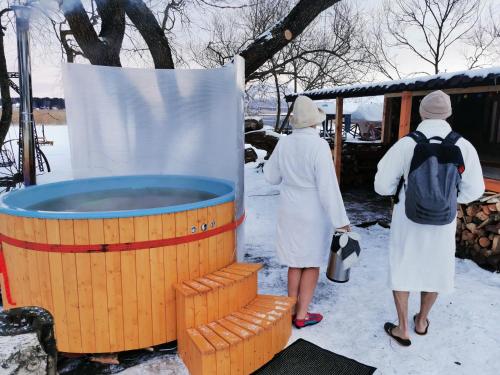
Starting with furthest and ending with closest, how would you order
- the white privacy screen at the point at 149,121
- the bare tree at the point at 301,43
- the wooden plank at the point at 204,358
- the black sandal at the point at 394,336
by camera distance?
1. the bare tree at the point at 301,43
2. the white privacy screen at the point at 149,121
3. the black sandal at the point at 394,336
4. the wooden plank at the point at 204,358

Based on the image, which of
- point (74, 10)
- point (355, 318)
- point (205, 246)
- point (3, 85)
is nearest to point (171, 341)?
point (205, 246)

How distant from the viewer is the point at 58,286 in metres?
2.86

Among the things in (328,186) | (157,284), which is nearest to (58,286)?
(157,284)

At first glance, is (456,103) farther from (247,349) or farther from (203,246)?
(247,349)

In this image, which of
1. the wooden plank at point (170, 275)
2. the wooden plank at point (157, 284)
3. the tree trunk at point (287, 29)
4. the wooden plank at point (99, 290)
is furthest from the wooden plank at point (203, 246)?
the tree trunk at point (287, 29)

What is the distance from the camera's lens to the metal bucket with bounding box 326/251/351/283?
3.19 m

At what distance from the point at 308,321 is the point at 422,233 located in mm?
1275

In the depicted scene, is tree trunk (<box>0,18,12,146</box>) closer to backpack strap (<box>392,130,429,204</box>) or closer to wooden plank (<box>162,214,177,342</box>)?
wooden plank (<box>162,214,177,342</box>)

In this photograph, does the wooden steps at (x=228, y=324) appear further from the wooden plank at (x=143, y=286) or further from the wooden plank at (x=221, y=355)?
the wooden plank at (x=143, y=286)

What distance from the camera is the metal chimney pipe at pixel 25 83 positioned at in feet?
12.5

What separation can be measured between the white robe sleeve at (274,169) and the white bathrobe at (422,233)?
0.85 meters

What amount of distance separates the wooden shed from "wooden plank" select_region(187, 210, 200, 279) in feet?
13.5

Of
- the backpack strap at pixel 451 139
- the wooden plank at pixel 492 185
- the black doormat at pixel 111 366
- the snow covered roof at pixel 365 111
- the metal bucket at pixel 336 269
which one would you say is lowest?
the black doormat at pixel 111 366

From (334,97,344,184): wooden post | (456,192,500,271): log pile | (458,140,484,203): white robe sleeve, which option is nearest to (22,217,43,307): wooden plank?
(458,140,484,203): white robe sleeve
